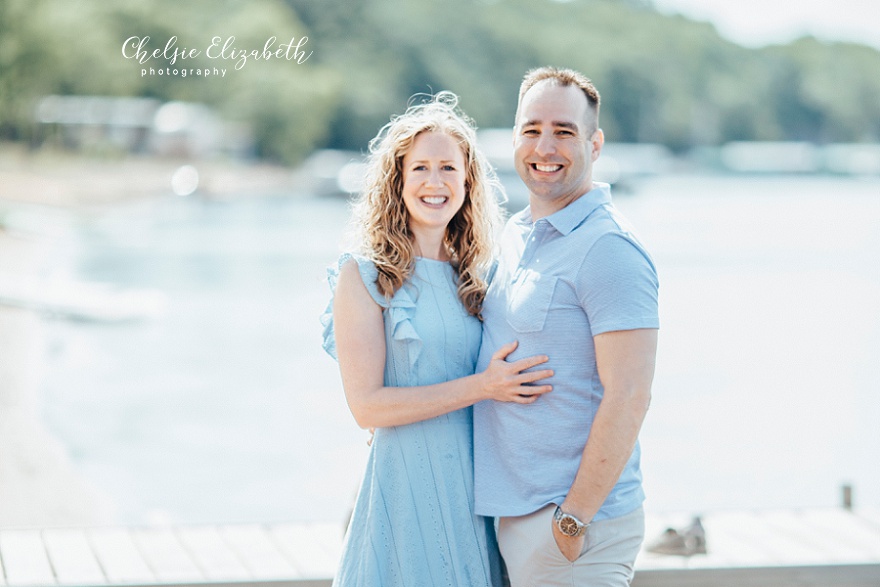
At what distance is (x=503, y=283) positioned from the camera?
2.03m

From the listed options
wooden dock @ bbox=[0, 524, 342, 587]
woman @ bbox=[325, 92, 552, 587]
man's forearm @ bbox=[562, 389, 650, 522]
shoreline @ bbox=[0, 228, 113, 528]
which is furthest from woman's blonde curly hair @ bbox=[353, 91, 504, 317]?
shoreline @ bbox=[0, 228, 113, 528]

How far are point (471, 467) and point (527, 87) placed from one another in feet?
2.42

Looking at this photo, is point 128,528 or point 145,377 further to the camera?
point 145,377

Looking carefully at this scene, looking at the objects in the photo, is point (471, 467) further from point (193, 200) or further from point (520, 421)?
point (193, 200)

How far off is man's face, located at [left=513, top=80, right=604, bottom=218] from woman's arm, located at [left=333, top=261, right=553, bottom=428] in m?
0.31

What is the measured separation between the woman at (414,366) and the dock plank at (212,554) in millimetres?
1170

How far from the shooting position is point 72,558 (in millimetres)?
3193

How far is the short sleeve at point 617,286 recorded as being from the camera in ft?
5.89

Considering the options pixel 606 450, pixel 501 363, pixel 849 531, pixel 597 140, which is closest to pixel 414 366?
pixel 501 363

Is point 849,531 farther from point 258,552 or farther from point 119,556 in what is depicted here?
point 119,556

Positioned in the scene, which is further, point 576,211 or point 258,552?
point 258,552

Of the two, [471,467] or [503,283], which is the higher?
[503,283]

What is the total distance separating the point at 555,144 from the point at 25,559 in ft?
7.14

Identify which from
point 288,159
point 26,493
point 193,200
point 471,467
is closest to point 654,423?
point 26,493
